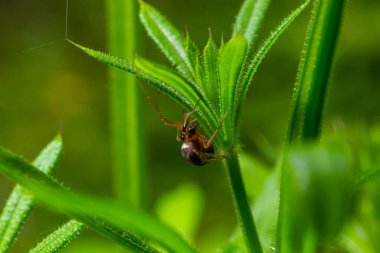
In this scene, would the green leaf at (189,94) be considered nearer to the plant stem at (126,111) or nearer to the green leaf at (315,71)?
the green leaf at (315,71)

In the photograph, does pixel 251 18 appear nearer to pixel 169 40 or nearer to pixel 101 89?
pixel 169 40

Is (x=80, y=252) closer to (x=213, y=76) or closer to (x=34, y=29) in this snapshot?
(x=213, y=76)

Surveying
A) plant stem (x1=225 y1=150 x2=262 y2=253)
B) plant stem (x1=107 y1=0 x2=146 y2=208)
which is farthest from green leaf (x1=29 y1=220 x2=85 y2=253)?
plant stem (x1=107 y1=0 x2=146 y2=208)

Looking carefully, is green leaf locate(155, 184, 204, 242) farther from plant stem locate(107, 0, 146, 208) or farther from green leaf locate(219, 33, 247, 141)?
green leaf locate(219, 33, 247, 141)

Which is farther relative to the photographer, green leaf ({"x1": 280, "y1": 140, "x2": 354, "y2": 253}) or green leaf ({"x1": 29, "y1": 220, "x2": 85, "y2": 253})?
green leaf ({"x1": 29, "y1": 220, "x2": 85, "y2": 253})

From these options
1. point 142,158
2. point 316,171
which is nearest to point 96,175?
point 142,158

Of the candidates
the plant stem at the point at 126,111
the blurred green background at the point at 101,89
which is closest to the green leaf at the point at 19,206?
the plant stem at the point at 126,111
